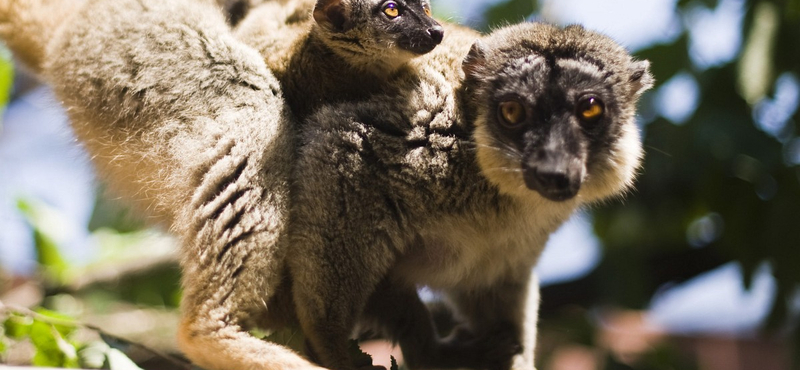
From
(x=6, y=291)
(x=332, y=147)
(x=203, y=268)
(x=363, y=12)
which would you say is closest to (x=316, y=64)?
(x=363, y=12)

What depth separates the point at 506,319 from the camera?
16.4ft

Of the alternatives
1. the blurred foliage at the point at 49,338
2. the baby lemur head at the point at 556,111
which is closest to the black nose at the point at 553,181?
the baby lemur head at the point at 556,111

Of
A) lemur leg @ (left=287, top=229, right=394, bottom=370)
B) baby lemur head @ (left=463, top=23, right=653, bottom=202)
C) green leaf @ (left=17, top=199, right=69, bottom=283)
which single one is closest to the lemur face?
baby lemur head @ (left=463, top=23, right=653, bottom=202)

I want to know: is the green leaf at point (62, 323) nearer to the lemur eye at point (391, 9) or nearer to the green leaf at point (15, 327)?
the green leaf at point (15, 327)

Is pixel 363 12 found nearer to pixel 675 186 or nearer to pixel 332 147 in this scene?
pixel 332 147

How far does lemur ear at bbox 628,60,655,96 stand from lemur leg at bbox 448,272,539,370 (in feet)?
4.58

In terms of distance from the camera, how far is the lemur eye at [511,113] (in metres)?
4.07

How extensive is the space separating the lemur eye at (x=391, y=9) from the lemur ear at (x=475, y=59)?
24.6 inches

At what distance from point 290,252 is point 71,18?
6.23 ft

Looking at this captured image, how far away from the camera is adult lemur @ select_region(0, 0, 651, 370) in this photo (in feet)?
12.6

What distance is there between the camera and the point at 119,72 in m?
4.02

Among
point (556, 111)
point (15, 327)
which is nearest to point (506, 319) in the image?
point (556, 111)

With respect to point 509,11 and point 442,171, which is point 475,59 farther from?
point 509,11

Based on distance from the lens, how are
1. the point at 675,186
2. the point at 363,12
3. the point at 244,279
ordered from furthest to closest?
the point at 675,186
the point at 363,12
the point at 244,279
